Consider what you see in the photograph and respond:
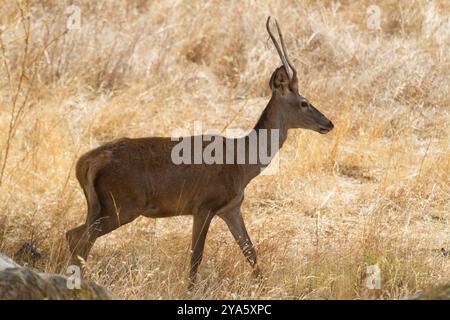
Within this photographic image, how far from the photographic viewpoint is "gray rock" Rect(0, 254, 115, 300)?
15.5ft

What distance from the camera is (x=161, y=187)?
7156mm

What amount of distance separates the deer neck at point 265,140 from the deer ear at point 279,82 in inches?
3.2

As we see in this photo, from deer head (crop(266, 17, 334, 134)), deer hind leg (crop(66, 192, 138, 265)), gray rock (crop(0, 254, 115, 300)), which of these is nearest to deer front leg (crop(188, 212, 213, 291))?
deer hind leg (crop(66, 192, 138, 265))

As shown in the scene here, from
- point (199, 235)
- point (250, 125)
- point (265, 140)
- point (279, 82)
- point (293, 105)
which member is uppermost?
point (279, 82)

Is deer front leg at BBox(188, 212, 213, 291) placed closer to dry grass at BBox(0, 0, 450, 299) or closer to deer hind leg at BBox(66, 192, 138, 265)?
dry grass at BBox(0, 0, 450, 299)

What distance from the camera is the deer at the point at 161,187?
6.95 meters

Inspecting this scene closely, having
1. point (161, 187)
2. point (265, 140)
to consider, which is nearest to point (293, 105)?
point (265, 140)

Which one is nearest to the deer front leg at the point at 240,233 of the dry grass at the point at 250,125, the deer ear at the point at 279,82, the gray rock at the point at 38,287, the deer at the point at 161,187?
the deer at the point at 161,187

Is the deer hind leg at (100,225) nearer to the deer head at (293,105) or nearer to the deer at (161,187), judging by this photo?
the deer at (161,187)

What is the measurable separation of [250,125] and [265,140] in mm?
3212

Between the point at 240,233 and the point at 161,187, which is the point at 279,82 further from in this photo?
the point at 161,187
